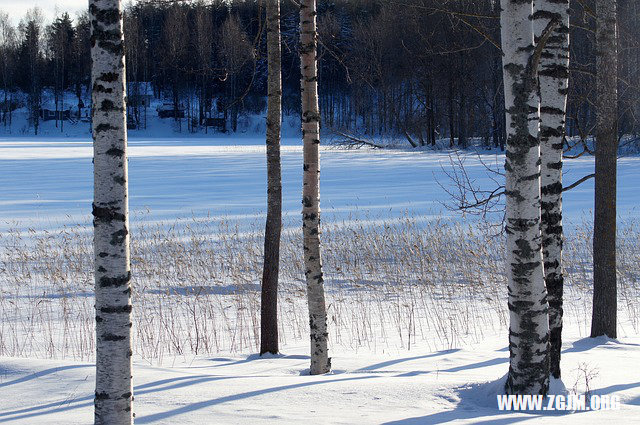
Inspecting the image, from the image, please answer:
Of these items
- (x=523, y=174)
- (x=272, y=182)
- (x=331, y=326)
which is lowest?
(x=331, y=326)

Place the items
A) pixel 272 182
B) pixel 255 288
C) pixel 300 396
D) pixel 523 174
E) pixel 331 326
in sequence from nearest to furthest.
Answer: pixel 523 174 < pixel 300 396 < pixel 272 182 < pixel 331 326 < pixel 255 288

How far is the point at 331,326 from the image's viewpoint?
8.11 m

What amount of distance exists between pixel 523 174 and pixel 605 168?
11.7 ft

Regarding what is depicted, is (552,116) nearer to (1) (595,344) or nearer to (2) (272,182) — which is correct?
(2) (272,182)

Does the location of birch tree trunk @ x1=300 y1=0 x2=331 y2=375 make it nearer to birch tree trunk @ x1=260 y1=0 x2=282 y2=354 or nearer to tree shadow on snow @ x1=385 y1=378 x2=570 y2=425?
birch tree trunk @ x1=260 y1=0 x2=282 y2=354

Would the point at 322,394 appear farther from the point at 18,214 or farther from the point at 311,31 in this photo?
the point at 18,214

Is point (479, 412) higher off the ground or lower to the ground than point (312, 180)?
lower

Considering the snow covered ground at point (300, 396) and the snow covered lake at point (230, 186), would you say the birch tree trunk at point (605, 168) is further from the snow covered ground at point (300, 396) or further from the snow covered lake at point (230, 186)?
the snow covered lake at point (230, 186)

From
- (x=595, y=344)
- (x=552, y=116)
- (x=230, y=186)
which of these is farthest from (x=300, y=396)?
(x=230, y=186)

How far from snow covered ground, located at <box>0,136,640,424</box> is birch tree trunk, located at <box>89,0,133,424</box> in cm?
66


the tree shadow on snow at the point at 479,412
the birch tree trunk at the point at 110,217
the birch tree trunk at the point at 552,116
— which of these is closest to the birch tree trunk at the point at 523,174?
the tree shadow on snow at the point at 479,412

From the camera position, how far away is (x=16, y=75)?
6700cm

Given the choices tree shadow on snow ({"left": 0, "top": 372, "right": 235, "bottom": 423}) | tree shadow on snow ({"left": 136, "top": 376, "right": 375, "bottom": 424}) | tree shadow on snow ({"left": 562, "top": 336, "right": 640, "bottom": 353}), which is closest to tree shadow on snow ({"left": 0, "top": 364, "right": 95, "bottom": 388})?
tree shadow on snow ({"left": 0, "top": 372, "right": 235, "bottom": 423})

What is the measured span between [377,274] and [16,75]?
67176 millimetres
